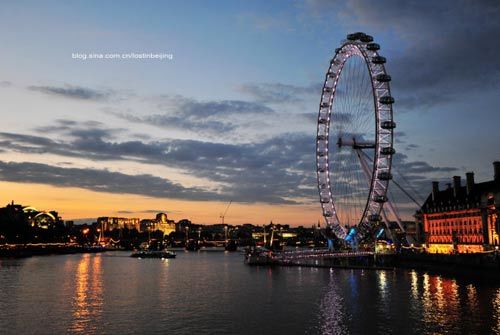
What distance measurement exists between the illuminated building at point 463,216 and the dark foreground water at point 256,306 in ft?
87.3

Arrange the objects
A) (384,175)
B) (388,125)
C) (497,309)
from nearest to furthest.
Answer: (497,309) < (388,125) < (384,175)

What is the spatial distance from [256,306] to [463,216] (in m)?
61.9

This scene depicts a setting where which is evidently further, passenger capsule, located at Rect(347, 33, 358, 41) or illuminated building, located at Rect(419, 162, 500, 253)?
illuminated building, located at Rect(419, 162, 500, 253)

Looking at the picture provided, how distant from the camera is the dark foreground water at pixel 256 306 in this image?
3453 cm

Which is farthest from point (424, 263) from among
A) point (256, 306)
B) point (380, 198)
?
point (256, 306)

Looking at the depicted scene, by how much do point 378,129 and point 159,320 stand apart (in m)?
36.1

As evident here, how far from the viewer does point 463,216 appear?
95.0 metres

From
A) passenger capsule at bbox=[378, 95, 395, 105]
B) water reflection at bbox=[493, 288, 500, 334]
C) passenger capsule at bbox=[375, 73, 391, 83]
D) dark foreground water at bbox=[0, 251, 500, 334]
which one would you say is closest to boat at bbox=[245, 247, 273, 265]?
dark foreground water at bbox=[0, 251, 500, 334]

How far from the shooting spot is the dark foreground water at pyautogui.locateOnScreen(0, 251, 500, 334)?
3453 cm

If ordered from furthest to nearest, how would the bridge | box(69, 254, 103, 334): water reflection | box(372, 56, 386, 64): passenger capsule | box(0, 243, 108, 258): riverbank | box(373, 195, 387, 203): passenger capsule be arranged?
A: box(0, 243, 108, 258): riverbank < the bridge < box(373, 195, 387, 203): passenger capsule < box(372, 56, 386, 64): passenger capsule < box(69, 254, 103, 334): water reflection

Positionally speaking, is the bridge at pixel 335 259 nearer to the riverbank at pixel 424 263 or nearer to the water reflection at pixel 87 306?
the riverbank at pixel 424 263

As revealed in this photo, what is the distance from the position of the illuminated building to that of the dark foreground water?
2662cm

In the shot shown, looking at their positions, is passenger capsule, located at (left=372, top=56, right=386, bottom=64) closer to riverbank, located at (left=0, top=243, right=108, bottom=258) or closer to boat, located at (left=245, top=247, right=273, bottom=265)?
boat, located at (left=245, top=247, right=273, bottom=265)

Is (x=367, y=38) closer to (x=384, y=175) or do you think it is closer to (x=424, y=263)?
(x=384, y=175)
